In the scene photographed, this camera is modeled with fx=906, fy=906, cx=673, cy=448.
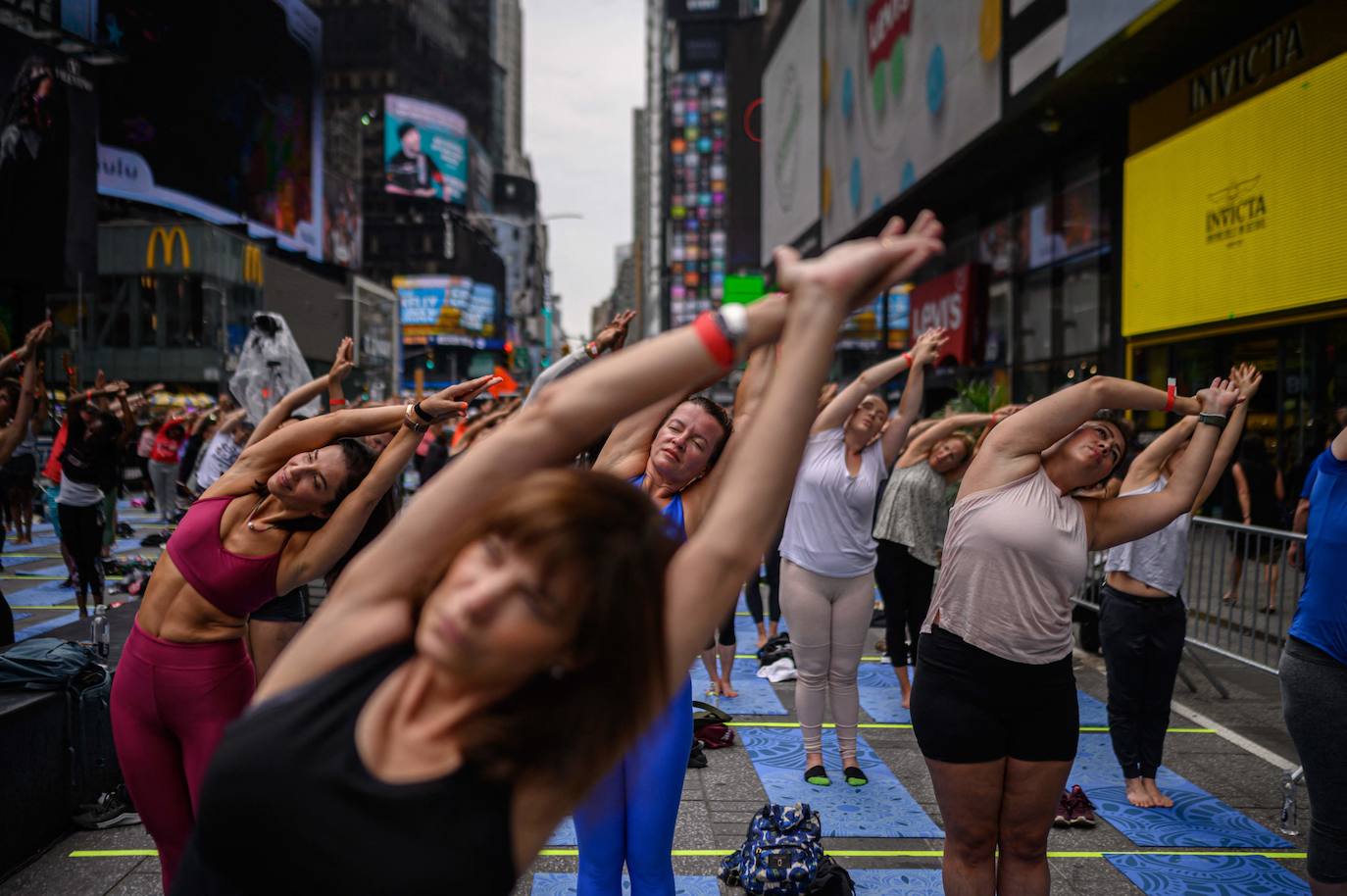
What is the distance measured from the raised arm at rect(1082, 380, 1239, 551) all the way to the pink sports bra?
3145 millimetres

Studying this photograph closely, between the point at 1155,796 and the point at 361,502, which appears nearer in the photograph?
the point at 361,502

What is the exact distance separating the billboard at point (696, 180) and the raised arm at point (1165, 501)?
12769 cm

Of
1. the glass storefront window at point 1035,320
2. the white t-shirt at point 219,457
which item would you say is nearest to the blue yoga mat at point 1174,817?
the white t-shirt at point 219,457

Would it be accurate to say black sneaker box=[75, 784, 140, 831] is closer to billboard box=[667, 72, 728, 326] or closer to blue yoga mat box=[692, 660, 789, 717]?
blue yoga mat box=[692, 660, 789, 717]

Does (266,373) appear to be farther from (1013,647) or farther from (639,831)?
(1013,647)

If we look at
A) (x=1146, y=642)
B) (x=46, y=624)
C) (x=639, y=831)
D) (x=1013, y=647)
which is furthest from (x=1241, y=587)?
(x=46, y=624)

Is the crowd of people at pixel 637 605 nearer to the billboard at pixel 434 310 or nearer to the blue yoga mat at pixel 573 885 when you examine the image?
the blue yoga mat at pixel 573 885

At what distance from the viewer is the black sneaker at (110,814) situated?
16.0 ft

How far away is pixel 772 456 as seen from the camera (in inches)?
61.1

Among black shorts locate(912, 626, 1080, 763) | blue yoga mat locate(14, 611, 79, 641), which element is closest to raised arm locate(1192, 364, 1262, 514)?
black shorts locate(912, 626, 1080, 763)

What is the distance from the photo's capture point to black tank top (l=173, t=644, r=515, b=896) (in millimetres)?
1309

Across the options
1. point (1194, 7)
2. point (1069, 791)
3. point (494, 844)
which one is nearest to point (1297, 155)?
point (1194, 7)

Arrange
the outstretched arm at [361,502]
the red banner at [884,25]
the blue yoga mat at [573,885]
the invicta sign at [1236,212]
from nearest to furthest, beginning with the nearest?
1. the outstretched arm at [361,502]
2. the blue yoga mat at [573,885]
3. the invicta sign at [1236,212]
4. the red banner at [884,25]

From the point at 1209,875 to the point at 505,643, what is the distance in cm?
471
